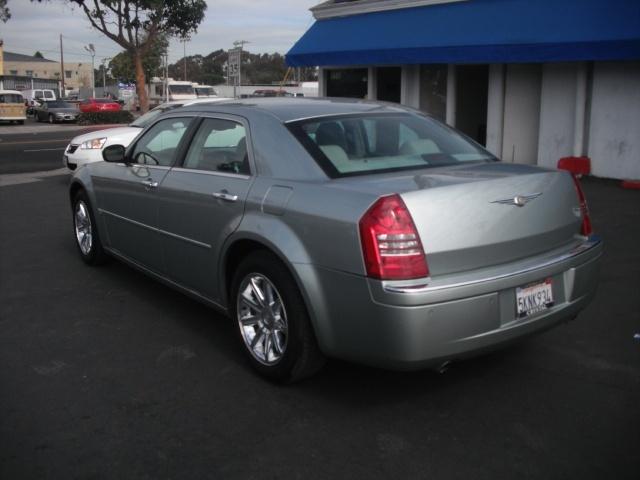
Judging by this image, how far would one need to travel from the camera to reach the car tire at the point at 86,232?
6648 millimetres

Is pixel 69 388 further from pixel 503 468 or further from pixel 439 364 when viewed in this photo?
pixel 503 468

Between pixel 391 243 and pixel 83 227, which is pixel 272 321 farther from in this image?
pixel 83 227

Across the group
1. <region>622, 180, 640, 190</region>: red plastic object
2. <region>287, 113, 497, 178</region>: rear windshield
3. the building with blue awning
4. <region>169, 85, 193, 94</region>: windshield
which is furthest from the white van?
<region>287, 113, 497, 178</region>: rear windshield

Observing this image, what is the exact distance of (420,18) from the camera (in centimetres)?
1452

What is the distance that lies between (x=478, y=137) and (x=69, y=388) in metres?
13.6

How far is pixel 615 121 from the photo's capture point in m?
12.0

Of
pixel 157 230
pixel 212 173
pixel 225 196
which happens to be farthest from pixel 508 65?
pixel 225 196

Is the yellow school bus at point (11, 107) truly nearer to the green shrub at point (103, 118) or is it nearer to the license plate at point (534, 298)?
the green shrub at point (103, 118)

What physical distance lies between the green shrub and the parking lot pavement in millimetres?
32369

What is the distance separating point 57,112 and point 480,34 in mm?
33087

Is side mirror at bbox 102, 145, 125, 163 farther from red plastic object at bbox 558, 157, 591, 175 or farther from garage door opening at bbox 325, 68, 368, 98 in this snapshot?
garage door opening at bbox 325, 68, 368, 98

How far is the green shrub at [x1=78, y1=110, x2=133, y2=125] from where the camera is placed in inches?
1431

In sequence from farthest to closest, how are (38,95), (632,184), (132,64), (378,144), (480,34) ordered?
(132,64), (38,95), (480,34), (632,184), (378,144)

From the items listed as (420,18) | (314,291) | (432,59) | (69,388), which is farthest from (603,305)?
A: (420,18)
